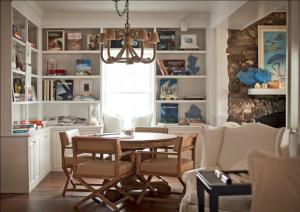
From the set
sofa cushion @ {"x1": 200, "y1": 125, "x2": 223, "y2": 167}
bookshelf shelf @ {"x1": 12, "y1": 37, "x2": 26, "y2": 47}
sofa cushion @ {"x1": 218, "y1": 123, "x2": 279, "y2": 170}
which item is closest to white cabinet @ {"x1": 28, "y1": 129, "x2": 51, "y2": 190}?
bookshelf shelf @ {"x1": 12, "y1": 37, "x2": 26, "y2": 47}

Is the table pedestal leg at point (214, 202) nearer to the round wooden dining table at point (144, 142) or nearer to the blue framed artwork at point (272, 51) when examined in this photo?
the round wooden dining table at point (144, 142)

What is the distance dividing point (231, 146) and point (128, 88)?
3.40m

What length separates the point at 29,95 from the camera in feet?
20.9

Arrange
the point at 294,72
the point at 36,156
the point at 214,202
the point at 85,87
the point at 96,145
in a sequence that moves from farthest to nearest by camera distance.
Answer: the point at 85,87 < the point at 36,156 < the point at 96,145 < the point at 294,72 < the point at 214,202

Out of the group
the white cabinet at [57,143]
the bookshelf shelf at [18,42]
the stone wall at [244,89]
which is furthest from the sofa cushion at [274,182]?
the white cabinet at [57,143]

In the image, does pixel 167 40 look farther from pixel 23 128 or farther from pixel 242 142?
pixel 242 142

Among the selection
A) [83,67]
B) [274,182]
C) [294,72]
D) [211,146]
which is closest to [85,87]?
[83,67]

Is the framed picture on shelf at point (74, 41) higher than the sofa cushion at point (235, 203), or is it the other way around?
the framed picture on shelf at point (74, 41)

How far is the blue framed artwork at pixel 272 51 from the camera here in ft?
22.7

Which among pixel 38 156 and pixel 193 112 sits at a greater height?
pixel 193 112

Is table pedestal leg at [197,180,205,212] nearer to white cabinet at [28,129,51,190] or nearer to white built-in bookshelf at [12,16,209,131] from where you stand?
white cabinet at [28,129,51,190]

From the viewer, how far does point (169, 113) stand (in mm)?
7355

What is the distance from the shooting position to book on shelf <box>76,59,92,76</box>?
7.22 meters

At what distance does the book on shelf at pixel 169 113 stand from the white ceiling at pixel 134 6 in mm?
1639
